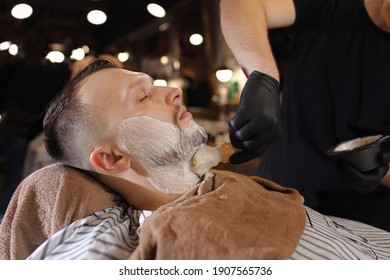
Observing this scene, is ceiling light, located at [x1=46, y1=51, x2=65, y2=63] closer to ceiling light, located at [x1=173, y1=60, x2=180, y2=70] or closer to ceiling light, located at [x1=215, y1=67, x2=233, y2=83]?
ceiling light, located at [x1=215, y1=67, x2=233, y2=83]

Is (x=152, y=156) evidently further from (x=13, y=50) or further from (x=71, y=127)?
(x=13, y=50)

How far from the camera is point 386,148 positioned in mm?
1213

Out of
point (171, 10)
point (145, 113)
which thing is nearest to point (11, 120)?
point (145, 113)

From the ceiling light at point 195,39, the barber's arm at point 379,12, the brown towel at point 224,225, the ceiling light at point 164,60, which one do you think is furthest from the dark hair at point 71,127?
the ceiling light at point 164,60

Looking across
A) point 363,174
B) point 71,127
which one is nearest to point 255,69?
point 363,174

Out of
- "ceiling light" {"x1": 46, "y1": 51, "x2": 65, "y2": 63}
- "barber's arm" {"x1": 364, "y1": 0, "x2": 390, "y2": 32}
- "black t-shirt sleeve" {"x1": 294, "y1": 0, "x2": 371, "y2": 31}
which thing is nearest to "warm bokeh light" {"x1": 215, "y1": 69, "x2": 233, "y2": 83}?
"ceiling light" {"x1": 46, "y1": 51, "x2": 65, "y2": 63}

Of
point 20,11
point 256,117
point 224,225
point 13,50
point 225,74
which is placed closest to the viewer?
point 224,225

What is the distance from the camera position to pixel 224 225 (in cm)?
85

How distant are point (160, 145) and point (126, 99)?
0.18 metres

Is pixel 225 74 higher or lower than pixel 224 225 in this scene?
higher

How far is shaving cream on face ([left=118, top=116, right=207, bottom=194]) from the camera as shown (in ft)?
3.44

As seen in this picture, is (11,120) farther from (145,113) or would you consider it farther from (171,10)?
(171,10)
